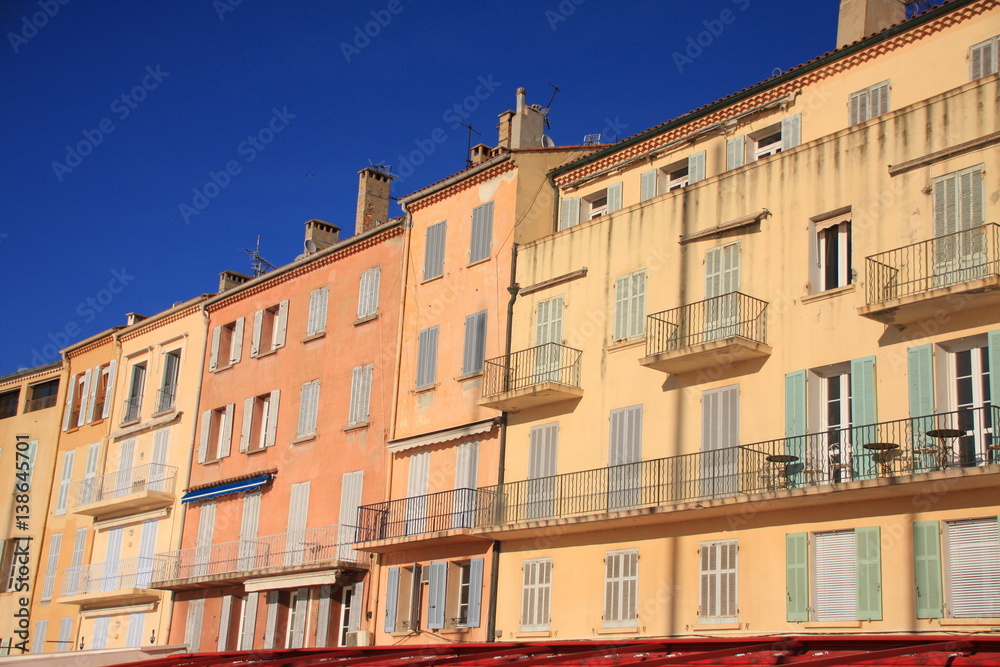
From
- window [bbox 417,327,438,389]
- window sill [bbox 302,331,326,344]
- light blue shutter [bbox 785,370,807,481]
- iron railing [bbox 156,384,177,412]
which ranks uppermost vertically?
window sill [bbox 302,331,326,344]

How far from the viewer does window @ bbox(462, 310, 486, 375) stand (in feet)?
98.8

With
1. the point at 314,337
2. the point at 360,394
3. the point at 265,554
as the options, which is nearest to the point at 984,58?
the point at 360,394

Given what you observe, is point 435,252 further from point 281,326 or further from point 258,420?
point 258,420

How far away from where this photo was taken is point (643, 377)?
25.9 meters

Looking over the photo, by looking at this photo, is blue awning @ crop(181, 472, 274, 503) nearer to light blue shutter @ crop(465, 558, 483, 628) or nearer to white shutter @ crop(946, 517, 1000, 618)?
light blue shutter @ crop(465, 558, 483, 628)

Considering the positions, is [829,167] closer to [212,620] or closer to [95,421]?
[212,620]

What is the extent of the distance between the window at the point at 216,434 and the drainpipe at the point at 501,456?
12727 millimetres

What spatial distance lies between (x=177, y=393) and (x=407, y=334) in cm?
1245

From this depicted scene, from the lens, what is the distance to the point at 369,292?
34.7 metres

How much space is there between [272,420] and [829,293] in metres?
19.1

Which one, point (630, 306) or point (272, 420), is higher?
point (630, 306)

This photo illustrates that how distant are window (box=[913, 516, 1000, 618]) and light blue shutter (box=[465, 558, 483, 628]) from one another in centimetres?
1063

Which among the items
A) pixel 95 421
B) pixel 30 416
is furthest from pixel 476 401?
pixel 30 416

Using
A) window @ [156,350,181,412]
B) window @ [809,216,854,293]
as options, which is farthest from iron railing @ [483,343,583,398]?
window @ [156,350,181,412]
